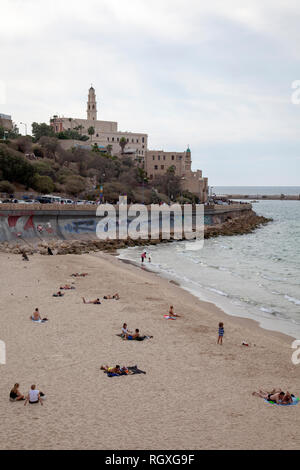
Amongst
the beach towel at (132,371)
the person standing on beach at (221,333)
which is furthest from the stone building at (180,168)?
the beach towel at (132,371)

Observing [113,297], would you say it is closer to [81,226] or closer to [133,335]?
[133,335]

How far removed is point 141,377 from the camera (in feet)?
43.1

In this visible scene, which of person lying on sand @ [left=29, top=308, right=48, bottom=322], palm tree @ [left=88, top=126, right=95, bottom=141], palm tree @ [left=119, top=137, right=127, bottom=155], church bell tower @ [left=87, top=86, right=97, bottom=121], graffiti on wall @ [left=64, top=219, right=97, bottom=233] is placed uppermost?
church bell tower @ [left=87, top=86, right=97, bottom=121]

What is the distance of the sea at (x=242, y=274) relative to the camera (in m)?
23.2

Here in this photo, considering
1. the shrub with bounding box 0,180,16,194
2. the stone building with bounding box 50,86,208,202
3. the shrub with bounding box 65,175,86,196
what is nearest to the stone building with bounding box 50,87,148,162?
the stone building with bounding box 50,86,208,202

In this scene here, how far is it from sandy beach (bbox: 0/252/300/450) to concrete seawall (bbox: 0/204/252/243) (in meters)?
16.2

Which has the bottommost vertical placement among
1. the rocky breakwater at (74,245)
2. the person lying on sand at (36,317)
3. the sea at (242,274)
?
the sea at (242,274)

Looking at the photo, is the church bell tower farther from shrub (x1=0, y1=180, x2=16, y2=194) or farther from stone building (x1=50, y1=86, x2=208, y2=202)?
shrub (x1=0, y1=180, x2=16, y2=194)

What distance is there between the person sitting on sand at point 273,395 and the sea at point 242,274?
711 centimetres

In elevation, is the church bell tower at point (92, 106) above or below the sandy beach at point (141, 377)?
above

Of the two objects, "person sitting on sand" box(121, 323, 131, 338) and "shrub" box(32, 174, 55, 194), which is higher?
"shrub" box(32, 174, 55, 194)

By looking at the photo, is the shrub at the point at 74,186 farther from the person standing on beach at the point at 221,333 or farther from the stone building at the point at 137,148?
the person standing on beach at the point at 221,333

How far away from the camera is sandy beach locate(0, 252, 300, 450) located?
32.5 feet
